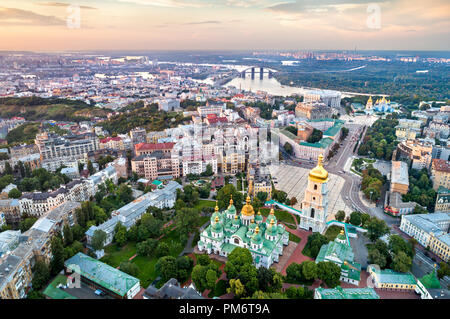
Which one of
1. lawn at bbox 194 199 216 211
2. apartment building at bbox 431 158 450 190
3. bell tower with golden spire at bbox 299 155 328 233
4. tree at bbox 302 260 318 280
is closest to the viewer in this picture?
tree at bbox 302 260 318 280

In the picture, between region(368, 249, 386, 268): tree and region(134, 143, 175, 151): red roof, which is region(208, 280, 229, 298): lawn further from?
region(134, 143, 175, 151): red roof

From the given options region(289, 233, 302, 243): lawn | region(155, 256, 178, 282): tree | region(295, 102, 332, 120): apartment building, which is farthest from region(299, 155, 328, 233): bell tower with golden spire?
region(295, 102, 332, 120): apartment building

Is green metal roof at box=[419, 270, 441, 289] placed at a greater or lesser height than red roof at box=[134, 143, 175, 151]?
lesser

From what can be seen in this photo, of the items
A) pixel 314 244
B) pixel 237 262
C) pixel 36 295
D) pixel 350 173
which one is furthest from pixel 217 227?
pixel 350 173

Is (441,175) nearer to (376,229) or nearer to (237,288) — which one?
(376,229)

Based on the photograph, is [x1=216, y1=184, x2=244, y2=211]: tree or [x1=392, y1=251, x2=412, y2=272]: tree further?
[x1=216, y1=184, x2=244, y2=211]: tree

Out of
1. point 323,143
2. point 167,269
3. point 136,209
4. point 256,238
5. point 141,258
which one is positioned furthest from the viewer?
point 323,143

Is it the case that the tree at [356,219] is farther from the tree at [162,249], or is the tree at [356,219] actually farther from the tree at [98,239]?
the tree at [98,239]
